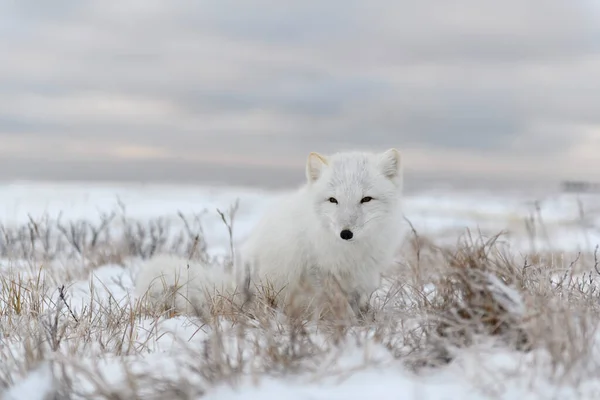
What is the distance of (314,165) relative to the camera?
4258 mm

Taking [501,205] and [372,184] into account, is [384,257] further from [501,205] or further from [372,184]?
[501,205]

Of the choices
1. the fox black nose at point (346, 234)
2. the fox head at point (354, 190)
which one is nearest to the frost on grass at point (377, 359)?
the fox black nose at point (346, 234)

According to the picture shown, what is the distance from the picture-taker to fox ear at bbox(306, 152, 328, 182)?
4.20 m

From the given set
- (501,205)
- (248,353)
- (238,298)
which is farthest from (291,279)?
(501,205)

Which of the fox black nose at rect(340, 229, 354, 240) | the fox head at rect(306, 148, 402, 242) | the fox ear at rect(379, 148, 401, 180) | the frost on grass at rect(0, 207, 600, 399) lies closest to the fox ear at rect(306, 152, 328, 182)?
the fox head at rect(306, 148, 402, 242)

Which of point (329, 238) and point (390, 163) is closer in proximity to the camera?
point (329, 238)

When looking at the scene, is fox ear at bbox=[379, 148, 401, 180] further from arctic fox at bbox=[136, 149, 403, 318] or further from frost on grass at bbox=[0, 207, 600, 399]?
frost on grass at bbox=[0, 207, 600, 399]

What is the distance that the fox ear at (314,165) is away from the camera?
4.20m

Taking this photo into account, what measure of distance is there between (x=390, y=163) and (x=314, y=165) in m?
0.57

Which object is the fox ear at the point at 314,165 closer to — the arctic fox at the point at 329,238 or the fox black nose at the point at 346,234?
the arctic fox at the point at 329,238

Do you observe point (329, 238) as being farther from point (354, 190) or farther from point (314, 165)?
point (314, 165)

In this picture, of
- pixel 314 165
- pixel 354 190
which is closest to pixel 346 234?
pixel 354 190

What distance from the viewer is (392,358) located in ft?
8.07

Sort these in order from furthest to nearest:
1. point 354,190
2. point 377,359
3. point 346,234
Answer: point 354,190 → point 346,234 → point 377,359
